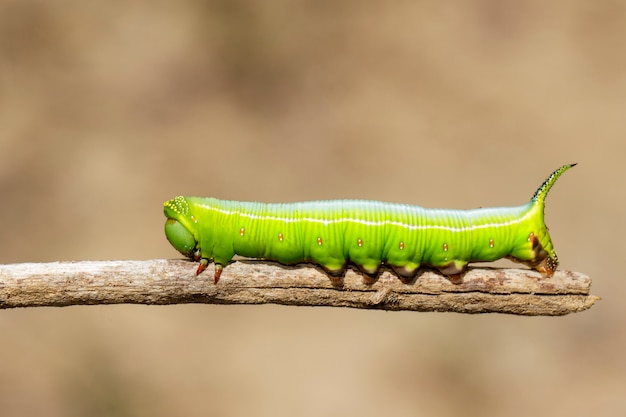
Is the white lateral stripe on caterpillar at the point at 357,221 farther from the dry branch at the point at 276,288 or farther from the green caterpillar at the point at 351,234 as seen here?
the dry branch at the point at 276,288

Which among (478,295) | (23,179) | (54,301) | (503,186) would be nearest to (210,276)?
(54,301)

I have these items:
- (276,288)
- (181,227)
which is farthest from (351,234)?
(181,227)

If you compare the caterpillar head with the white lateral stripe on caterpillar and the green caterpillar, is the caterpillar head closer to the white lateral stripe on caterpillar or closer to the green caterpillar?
the green caterpillar

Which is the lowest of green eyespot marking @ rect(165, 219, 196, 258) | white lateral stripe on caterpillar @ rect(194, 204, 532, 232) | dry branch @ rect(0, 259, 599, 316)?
dry branch @ rect(0, 259, 599, 316)

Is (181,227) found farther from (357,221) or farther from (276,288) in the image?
(357,221)

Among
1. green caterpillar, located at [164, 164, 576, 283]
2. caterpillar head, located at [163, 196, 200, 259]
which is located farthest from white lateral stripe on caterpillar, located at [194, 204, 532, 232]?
caterpillar head, located at [163, 196, 200, 259]

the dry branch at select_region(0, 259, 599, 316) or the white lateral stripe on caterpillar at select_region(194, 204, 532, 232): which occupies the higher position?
the white lateral stripe on caterpillar at select_region(194, 204, 532, 232)
